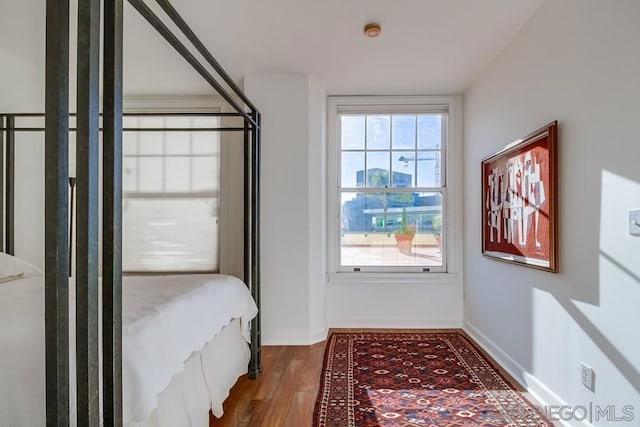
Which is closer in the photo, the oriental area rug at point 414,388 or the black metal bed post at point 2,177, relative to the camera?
the black metal bed post at point 2,177

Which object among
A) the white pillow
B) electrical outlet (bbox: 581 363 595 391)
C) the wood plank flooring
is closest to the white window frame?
the wood plank flooring

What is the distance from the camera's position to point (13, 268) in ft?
5.58

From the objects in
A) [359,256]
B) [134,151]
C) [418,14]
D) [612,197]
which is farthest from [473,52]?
[134,151]

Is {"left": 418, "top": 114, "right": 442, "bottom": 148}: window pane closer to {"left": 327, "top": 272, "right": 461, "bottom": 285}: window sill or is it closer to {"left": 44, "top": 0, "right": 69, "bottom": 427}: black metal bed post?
{"left": 327, "top": 272, "right": 461, "bottom": 285}: window sill

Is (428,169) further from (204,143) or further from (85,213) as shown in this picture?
(85,213)

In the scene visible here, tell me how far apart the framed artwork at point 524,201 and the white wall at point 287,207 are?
Result: 4.99 ft

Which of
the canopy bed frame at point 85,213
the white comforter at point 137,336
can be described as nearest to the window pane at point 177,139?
the white comforter at point 137,336

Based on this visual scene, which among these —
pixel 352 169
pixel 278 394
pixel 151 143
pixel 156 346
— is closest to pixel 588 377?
pixel 278 394

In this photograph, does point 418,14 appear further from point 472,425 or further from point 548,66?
point 472,425

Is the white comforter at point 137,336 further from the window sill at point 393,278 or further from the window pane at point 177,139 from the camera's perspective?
the window sill at point 393,278

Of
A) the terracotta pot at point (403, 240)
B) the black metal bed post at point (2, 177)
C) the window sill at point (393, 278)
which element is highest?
the black metal bed post at point (2, 177)

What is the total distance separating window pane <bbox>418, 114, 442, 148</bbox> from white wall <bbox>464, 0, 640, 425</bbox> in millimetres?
1153

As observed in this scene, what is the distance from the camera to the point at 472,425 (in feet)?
6.77

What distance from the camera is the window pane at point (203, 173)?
12.4 ft
